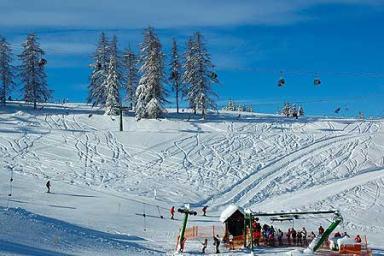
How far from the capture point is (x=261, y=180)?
49438mm

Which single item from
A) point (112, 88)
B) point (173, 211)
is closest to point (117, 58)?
point (112, 88)

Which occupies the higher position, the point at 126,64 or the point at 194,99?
the point at 126,64

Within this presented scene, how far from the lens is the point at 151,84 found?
219ft

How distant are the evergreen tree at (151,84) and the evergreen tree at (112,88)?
3.05 meters

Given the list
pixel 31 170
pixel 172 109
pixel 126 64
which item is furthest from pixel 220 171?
pixel 172 109

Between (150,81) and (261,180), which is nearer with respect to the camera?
(261,180)

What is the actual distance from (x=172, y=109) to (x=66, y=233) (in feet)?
199

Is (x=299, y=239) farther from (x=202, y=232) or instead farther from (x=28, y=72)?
(x=28, y=72)

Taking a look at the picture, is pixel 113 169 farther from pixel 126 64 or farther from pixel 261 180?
pixel 126 64

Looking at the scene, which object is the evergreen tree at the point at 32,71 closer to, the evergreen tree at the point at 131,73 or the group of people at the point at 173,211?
the evergreen tree at the point at 131,73

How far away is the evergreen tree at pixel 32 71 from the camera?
73188mm

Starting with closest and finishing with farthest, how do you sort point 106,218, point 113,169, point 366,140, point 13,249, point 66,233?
point 13,249 → point 66,233 → point 106,218 → point 113,169 → point 366,140

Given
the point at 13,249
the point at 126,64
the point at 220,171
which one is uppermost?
the point at 126,64

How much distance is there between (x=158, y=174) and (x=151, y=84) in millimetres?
19181
